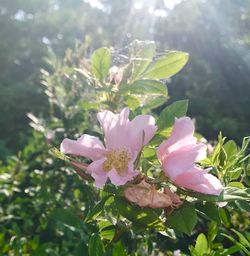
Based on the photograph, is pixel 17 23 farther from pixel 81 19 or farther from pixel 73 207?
pixel 73 207

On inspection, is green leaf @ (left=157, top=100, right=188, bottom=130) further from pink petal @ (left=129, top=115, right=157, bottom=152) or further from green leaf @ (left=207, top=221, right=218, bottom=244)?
green leaf @ (left=207, top=221, right=218, bottom=244)

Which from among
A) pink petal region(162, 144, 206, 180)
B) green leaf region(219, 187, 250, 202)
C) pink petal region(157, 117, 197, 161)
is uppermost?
pink petal region(157, 117, 197, 161)

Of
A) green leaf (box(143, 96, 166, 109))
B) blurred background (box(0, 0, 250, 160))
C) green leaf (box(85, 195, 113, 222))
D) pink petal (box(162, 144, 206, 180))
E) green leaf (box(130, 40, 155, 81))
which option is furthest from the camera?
blurred background (box(0, 0, 250, 160))

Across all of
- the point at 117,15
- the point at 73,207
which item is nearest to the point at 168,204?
the point at 73,207

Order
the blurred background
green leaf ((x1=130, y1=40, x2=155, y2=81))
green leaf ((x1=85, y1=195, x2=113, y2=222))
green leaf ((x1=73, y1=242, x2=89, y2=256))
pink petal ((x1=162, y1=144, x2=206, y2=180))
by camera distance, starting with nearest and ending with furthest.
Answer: pink petal ((x1=162, y1=144, x2=206, y2=180))
green leaf ((x1=85, y1=195, x2=113, y2=222))
green leaf ((x1=73, y1=242, x2=89, y2=256))
green leaf ((x1=130, y1=40, x2=155, y2=81))
the blurred background

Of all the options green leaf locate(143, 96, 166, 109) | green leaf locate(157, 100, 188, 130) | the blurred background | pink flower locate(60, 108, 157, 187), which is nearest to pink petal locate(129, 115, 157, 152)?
pink flower locate(60, 108, 157, 187)

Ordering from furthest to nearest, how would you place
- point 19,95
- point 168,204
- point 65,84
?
point 19,95 → point 65,84 → point 168,204

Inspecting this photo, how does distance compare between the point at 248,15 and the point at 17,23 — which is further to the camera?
the point at 17,23

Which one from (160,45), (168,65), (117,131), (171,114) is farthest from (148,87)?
(160,45)
